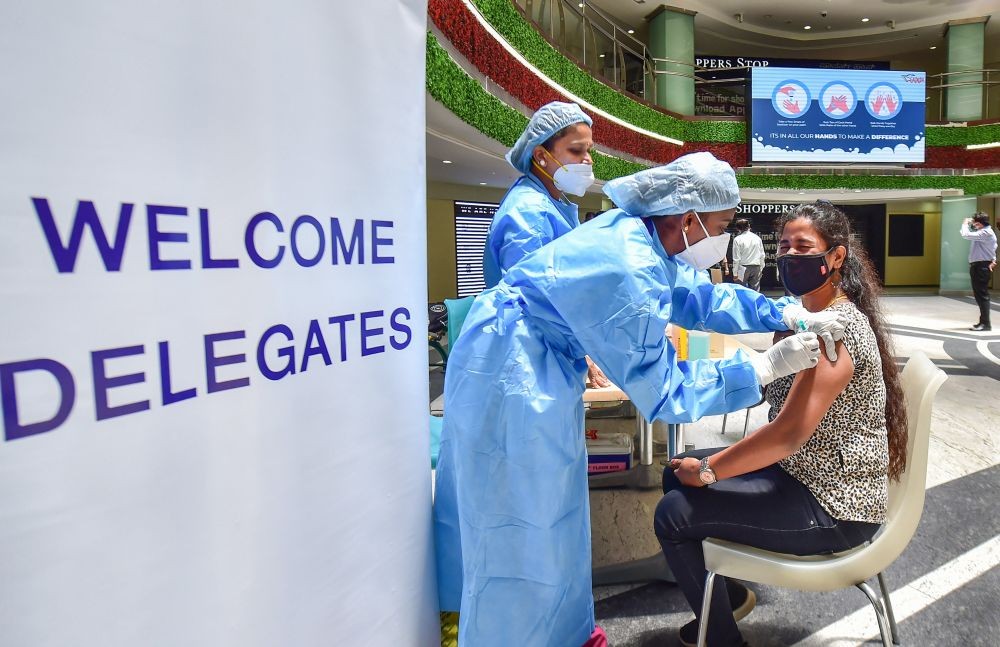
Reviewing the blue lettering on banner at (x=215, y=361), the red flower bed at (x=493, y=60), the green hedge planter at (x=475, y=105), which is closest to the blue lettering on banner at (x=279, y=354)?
the blue lettering on banner at (x=215, y=361)

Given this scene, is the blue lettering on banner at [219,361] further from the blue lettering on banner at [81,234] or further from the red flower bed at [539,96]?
the red flower bed at [539,96]

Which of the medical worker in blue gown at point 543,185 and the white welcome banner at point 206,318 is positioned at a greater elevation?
the medical worker in blue gown at point 543,185

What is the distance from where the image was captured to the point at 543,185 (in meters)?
2.60

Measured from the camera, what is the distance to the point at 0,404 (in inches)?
20.7

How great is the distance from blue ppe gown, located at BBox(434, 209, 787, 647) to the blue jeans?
287mm

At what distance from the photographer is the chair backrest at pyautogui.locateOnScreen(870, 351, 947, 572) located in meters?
1.33

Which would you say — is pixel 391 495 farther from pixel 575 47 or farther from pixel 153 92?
pixel 575 47

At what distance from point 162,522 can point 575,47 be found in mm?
9443

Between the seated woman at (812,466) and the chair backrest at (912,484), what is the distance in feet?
0.10

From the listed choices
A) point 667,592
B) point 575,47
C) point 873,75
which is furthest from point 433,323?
point 873,75

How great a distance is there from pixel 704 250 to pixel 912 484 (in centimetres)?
73

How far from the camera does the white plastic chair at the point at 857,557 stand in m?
1.32

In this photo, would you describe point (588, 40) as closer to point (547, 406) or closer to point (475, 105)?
point (475, 105)

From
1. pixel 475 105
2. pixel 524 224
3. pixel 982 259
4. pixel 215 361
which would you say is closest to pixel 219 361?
pixel 215 361
